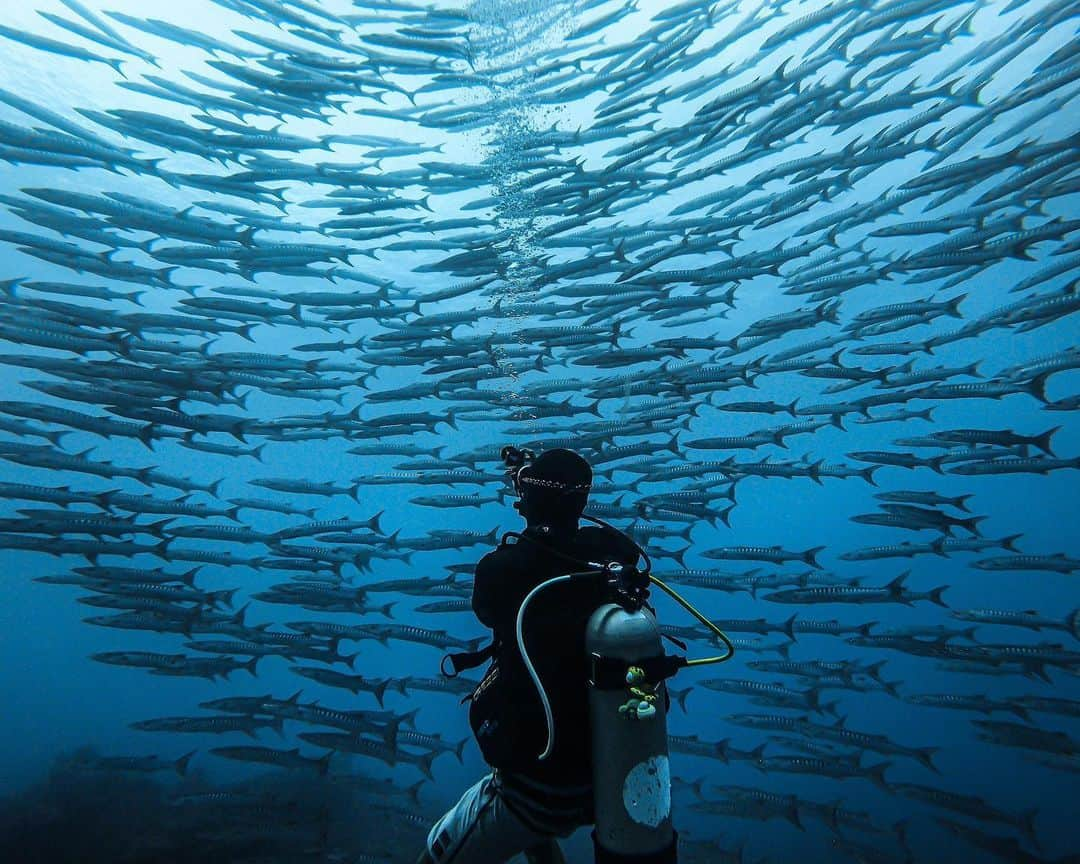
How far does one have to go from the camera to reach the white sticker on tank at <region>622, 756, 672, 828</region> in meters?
1.57

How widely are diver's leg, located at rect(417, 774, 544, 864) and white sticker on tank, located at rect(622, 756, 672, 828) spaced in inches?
19.5

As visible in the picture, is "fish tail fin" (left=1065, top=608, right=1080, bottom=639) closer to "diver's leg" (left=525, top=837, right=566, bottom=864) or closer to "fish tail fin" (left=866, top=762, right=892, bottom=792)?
"fish tail fin" (left=866, top=762, right=892, bottom=792)

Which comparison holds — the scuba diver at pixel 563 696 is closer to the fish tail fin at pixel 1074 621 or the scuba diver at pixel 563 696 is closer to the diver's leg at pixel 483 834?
the diver's leg at pixel 483 834

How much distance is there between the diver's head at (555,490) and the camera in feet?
6.29

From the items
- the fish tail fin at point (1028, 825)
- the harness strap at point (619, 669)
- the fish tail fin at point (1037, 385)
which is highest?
the fish tail fin at point (1037, 385)

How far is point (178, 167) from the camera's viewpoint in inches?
436

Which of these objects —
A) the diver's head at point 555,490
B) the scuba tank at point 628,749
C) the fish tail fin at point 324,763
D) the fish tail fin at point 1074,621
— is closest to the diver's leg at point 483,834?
the scuba tank at point 628,749

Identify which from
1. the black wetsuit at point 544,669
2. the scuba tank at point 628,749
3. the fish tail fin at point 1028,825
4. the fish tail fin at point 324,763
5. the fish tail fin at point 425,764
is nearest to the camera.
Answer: the scuba tank at point 628,749

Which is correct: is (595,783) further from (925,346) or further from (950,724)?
(950,724)

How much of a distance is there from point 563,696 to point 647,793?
32cm

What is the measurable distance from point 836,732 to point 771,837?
7.32m

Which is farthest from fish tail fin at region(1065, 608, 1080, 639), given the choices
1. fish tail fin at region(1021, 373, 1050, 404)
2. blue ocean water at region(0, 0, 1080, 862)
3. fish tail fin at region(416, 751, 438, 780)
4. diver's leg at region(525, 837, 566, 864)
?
diver's leg at region(525, 837, 566, 864)

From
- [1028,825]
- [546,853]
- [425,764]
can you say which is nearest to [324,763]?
[425,764]

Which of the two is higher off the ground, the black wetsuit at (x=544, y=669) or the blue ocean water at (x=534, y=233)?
the blue ocean water at (x=534, y=233)
